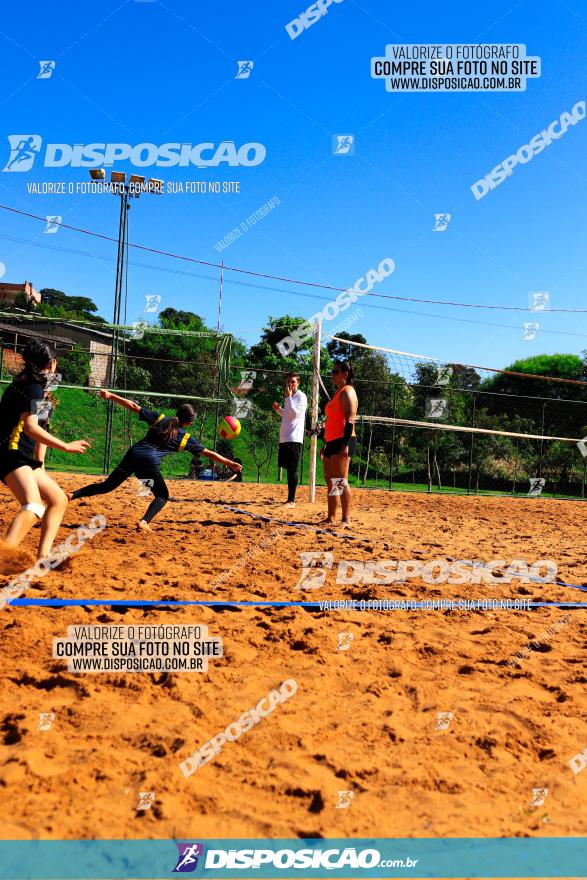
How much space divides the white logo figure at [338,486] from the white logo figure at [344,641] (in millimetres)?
3847

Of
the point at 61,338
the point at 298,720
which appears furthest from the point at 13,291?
the point at 298,720

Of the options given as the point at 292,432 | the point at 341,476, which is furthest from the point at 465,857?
the point at 292,432

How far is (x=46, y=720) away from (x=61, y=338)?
27246 millimetres

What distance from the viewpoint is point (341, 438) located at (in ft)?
25.2

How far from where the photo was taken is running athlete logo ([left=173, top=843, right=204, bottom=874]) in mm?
1883

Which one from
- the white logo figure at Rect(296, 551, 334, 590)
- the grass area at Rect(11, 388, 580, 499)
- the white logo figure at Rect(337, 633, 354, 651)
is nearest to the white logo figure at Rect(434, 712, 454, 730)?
the white logo figure at Rect(337, 633, 354, 651)

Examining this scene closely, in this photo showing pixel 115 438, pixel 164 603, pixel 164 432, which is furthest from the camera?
pixel 115 438

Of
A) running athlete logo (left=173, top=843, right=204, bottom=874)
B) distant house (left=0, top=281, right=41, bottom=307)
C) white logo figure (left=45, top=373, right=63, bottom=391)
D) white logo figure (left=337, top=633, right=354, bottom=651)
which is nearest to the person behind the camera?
running athlete logo (left=173, top=843, right=204, bottom=874)

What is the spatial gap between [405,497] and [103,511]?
24.7ft

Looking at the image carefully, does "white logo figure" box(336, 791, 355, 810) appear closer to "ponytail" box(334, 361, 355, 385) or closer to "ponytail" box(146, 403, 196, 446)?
"ponytail" box(146, 403, 196, 446)

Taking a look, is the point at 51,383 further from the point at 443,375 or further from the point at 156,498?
the point at 443,375

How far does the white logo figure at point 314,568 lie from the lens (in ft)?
16.0

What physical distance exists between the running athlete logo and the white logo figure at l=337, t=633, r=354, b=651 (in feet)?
5.72

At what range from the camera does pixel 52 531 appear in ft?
15.3
